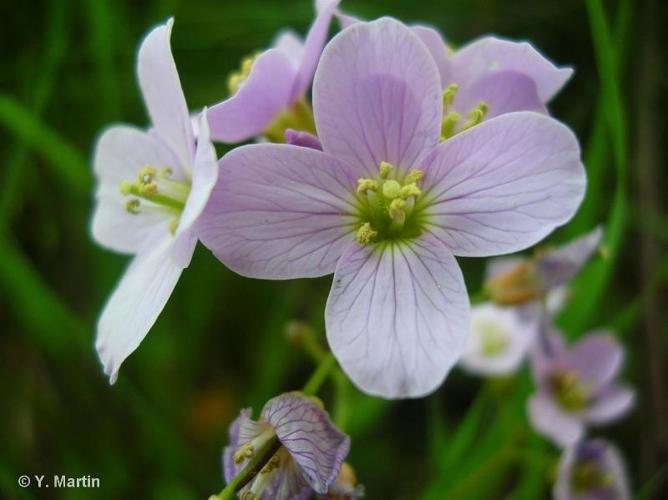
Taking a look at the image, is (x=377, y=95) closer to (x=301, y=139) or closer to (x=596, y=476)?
(x=301, y=139)

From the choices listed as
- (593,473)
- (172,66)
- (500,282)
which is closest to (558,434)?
(593,473)

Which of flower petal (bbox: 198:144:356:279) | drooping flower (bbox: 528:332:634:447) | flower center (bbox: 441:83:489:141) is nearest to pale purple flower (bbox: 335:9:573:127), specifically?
flower center (bbox: 441:83:489:141)

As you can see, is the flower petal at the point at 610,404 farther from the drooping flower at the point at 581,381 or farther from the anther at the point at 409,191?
the anther at the point at 409,191

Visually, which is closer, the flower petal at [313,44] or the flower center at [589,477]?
the flower petal at [313,44]

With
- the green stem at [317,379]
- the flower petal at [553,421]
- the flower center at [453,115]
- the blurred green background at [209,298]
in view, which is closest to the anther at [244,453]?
the green stem at [317,379]

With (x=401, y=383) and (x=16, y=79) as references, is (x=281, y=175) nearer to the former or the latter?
(x=401, y=383)

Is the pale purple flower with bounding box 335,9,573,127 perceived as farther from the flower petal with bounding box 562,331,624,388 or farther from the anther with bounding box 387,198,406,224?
the flower petal with bounding box 562,331,624,388
